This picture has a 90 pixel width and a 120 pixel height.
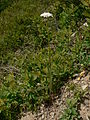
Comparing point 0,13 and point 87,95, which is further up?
point 0,13

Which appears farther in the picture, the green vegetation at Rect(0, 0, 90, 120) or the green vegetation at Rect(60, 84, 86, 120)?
the green vegetation at Rect(0, 0, 90, 120)

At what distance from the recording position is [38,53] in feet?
19.5

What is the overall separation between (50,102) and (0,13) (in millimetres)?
5659

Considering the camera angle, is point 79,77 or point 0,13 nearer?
point 79,77

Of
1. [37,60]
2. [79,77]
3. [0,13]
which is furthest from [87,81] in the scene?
Answer: [0,13]

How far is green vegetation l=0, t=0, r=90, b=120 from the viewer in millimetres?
4680

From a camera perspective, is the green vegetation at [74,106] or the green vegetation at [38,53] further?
the green vegetation at [38,53]

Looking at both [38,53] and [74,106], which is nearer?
[74,106]

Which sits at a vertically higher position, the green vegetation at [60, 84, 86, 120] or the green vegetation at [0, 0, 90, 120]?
the green vegetation at [0, 0, 90, 120]

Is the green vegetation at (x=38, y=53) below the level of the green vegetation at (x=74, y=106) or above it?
above

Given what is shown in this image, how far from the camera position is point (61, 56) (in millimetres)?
5164

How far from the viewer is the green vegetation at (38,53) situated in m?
4.68

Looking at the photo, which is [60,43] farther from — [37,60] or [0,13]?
[0,13]

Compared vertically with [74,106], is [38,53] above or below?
above
